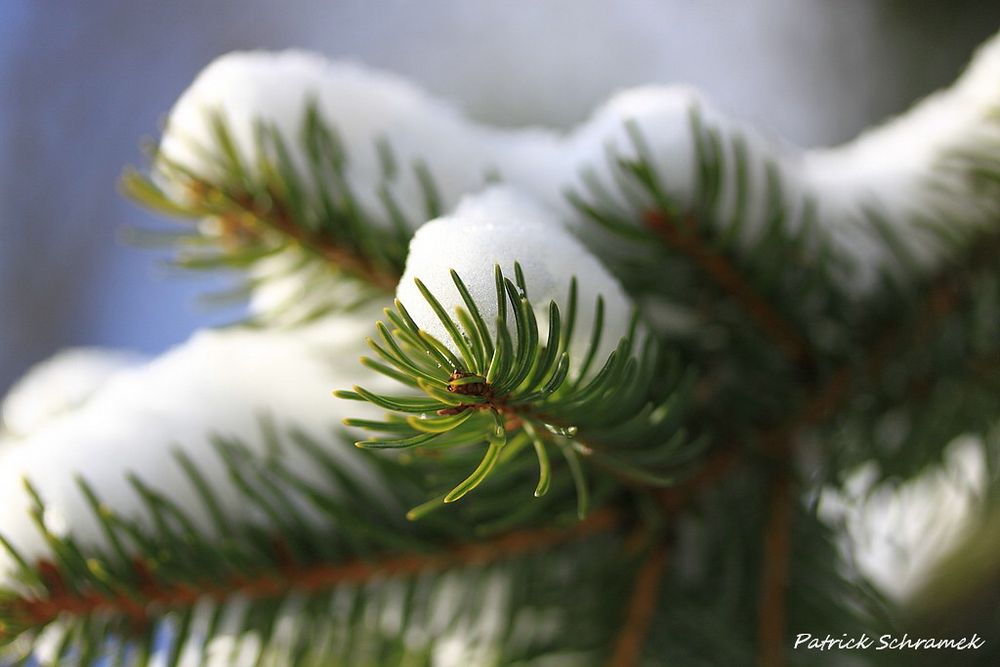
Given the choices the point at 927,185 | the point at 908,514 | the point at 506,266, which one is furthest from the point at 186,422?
the point at 908,514

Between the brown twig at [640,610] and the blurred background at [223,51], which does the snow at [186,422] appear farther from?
the blurred background at [223,51]

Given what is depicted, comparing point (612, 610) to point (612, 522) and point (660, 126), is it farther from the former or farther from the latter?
point (660, 126)

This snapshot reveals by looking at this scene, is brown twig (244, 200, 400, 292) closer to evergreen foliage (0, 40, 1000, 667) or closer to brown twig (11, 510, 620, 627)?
evergreen foliage (0, 40, 1000, 667)

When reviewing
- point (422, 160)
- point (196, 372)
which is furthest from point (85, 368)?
point (422, 160)

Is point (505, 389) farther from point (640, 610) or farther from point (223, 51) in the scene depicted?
point (223, 51)

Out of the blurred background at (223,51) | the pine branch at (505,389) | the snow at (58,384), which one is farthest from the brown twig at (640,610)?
the blurred background at (223,51)

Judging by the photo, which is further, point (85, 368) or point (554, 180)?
point (85, 368)

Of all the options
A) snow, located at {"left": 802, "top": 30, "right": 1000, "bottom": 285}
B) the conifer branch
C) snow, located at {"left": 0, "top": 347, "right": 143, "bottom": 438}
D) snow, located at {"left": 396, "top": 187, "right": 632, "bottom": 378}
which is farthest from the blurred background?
snow, located at {"left": 396, "top": 187, "right": 632, "bottom": 378}
